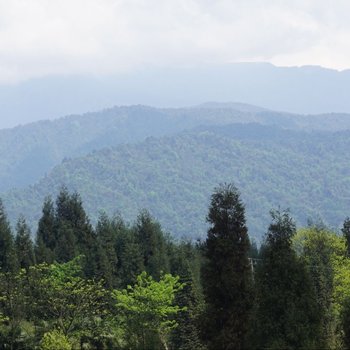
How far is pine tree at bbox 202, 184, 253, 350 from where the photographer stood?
1299 inches

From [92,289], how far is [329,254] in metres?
23.7

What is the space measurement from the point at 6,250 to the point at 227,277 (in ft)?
90.6

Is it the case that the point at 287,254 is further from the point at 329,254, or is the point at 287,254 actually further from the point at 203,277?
the point at 329,254

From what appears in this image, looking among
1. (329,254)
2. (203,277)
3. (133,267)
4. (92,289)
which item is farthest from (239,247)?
(329,254)

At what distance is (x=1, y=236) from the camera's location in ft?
184

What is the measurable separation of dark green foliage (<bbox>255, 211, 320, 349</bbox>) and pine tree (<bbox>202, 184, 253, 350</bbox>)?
2069 mm

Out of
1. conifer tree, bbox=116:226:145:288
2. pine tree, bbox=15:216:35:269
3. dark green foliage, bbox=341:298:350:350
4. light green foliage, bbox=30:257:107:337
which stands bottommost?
dark green foliage, bbox=341:298:350:350

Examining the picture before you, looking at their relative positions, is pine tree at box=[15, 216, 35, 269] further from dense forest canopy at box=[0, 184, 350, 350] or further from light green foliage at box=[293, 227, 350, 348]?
light green foliage at box=[293, 227, 350, 348]

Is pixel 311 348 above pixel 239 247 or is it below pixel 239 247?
below

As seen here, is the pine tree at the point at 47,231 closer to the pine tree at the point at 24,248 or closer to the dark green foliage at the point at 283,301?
the pine tree at the point at 24,248

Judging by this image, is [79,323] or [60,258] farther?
[60,258]

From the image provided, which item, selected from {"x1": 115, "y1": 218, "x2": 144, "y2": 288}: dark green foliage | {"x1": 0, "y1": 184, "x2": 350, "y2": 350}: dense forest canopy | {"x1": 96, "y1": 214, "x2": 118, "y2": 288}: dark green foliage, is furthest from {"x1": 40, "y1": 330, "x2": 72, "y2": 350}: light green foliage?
{"x1": 115, "y1": 218, "x2": 144, "y2": 288}: dark green foliage

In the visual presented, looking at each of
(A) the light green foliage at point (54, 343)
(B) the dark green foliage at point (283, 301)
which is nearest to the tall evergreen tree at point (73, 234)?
(A) the light green foliage at point (54, 343)

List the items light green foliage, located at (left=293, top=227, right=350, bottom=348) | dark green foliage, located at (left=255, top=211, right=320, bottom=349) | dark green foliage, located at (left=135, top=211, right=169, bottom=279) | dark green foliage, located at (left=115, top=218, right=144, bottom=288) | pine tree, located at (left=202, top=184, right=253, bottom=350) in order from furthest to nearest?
dark green foliage, located at (left=135, top=211, right=169, bottom=279) → dark green foliage, located at (left=115, top=218, right=144, bottom=288) → light green foliage, located at (left=293, top=227, right=350, bottom=348) → pine tree, located at (left=202, top=184, right=253, bottom=350) → dark green foliage, located at (left=255, top=211, right=320, bottom=349)
